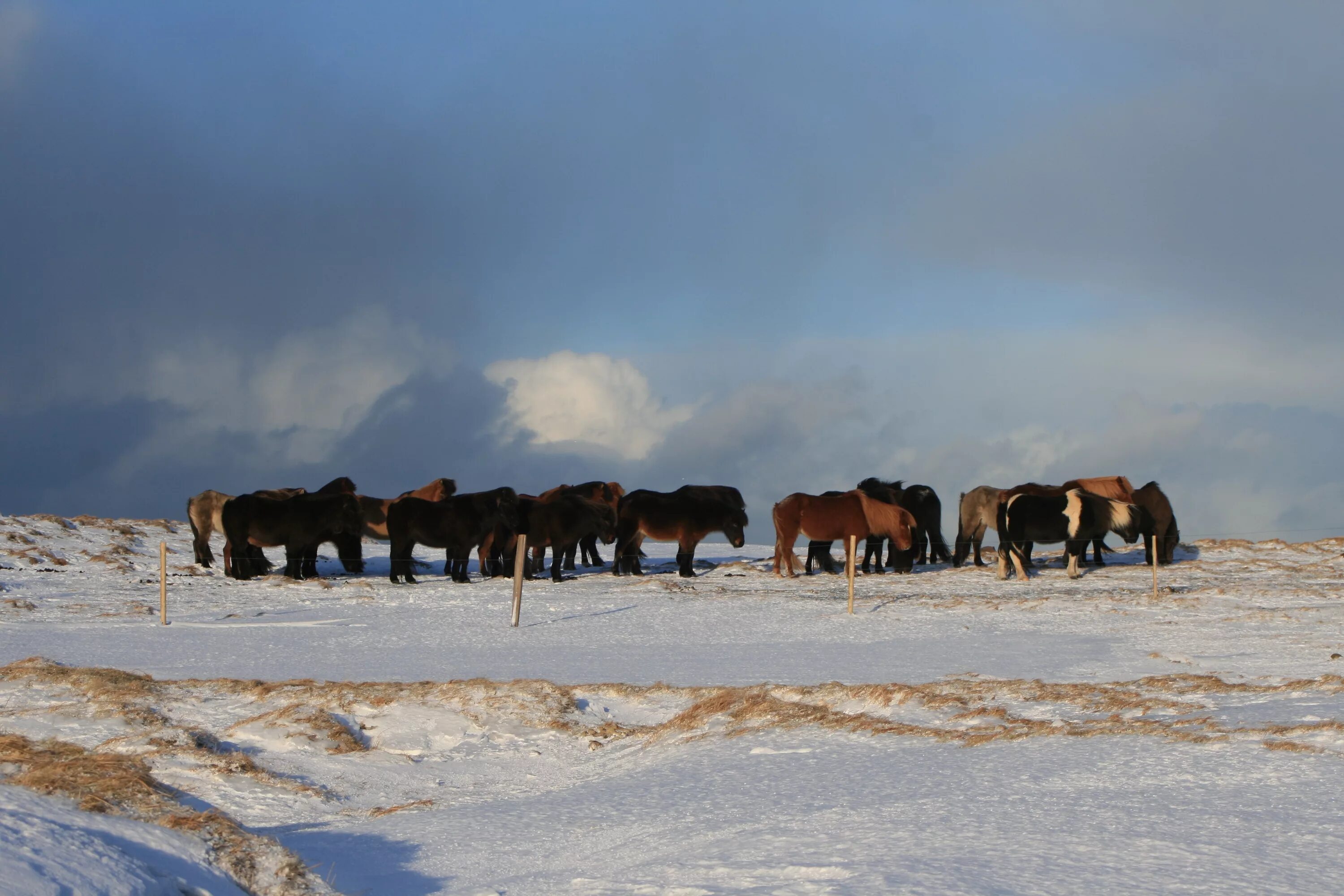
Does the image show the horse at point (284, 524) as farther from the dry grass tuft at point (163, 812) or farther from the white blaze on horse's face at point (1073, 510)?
the dry grass tuft at point (163, 812)

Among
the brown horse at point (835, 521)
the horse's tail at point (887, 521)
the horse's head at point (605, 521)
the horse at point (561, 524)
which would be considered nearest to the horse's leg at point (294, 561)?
the horse at point (561, 524)

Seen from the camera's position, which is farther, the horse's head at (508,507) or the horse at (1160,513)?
the horse at (1160,513)

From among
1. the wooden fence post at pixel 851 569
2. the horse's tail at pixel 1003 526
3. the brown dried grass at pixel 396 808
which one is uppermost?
the horse's tail at pixel 1003 526

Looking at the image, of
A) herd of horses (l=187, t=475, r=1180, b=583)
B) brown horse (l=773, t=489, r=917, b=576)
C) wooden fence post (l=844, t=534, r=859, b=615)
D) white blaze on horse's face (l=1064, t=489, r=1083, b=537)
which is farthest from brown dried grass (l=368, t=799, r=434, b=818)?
white blaze on horse's face (l=1064, t=489, r=1083, b=537)

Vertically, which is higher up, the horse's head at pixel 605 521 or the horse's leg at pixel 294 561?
the horse's head at pixel 605 521

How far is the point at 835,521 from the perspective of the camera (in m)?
22.9

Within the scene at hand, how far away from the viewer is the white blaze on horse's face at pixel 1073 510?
72.2 ft

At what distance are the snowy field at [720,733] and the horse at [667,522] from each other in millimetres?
4537

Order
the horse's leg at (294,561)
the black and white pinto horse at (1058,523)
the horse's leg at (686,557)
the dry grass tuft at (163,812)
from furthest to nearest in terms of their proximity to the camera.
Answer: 1. the horse's leg at (686,557)
2. the black and white pinto horse at (1058,523)
3. the horse's leg at (294,561)
4. the dry grass tuft at (163,812)

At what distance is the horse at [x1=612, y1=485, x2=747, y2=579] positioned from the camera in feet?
74.6

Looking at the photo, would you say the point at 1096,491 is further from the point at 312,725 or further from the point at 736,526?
the point at 312,725

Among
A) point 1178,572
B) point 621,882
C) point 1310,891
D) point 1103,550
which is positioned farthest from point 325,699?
point 1103,550

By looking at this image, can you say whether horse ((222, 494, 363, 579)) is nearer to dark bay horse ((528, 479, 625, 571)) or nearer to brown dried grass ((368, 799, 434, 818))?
dark bay horse ((528, 479, 625, 571))

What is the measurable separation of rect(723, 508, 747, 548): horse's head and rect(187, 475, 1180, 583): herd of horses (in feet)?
0.11
